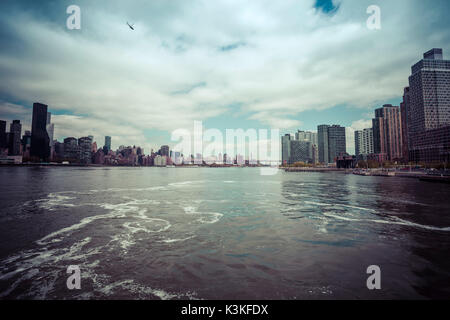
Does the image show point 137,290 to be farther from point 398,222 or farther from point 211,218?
point 398,222

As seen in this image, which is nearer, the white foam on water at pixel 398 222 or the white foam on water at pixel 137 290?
the white foam on water at pixel 137 290

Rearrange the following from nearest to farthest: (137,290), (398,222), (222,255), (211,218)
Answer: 1. (137,290)
2. (222,255)
3. (398,222)
4. (211,218)

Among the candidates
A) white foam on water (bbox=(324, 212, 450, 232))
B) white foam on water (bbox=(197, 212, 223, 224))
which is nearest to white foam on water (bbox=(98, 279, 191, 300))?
white foam on water (bbox=(197, 212, 223, 224))

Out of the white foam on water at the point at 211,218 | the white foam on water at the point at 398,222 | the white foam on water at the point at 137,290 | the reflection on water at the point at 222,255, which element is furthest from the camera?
the white foam on water at the point at 211,218

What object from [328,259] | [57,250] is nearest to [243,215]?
[328,259]

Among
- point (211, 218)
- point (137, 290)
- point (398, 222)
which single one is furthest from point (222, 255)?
point (398, 222)

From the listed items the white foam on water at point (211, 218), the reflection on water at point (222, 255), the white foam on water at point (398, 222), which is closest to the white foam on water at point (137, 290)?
the reflection on water at point (222, 255)

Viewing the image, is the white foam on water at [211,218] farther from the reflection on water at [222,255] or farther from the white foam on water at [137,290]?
the white foam on water at [137,290]

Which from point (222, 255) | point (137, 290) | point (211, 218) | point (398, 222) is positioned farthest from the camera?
point (211, 218)

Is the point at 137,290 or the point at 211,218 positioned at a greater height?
the point at 137,290

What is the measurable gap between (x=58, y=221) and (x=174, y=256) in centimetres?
1694

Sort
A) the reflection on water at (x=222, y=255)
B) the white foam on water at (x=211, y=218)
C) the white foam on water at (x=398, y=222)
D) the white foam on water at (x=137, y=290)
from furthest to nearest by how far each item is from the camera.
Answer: the white foam on water at (x=211, y=218)
the white foam on water at (x=398, y=222)
the reflection on water at (x=222, y=255)
the white foam on water at (x=137, y=290)
